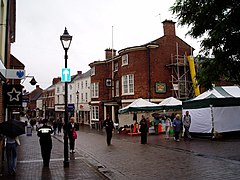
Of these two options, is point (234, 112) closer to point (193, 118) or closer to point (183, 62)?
point (193, 118)

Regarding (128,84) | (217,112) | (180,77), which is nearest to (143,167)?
(217,112)

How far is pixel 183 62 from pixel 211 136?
16205 millimetres

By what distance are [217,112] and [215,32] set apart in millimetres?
14385

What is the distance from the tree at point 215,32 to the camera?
17.0ft

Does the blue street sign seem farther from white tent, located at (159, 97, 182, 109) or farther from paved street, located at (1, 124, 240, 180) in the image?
white tent, located at (159, 97, 182, 109)

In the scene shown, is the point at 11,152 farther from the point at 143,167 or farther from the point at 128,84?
the point at 128,84

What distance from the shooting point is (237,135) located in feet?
64.8

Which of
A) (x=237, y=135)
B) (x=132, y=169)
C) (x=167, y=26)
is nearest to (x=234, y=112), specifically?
(x=237, y=135)

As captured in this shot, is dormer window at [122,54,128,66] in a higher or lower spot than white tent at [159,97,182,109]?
higher

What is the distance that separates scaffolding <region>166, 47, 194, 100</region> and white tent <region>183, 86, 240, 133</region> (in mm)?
12699

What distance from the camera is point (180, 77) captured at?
32.9 m

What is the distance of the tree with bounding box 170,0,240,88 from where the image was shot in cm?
517

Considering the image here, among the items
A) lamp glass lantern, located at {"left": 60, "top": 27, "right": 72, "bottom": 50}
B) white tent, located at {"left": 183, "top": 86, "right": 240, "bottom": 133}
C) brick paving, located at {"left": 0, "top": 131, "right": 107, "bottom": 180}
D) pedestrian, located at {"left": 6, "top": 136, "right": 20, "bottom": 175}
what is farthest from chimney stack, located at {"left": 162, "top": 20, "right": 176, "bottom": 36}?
pedestrian, located at {"left": 6, "top": 136, "right": 20, "bottom": 175}

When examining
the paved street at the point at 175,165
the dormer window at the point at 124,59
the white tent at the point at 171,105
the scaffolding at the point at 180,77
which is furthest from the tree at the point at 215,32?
the dormer window at the point at 124,59
